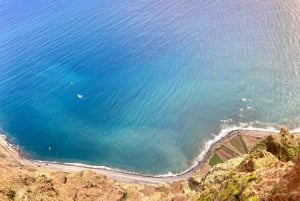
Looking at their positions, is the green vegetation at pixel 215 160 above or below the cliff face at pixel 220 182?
above

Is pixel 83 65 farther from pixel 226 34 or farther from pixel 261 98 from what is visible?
pixel 261 98

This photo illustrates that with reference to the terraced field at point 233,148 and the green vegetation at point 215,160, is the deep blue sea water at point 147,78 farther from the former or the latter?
the green vegetation at point 215,160

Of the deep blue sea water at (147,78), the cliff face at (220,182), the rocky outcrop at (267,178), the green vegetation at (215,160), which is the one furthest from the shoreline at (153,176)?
the rocky outcrop at (267,178)

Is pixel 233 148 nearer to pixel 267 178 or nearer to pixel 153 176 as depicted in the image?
pixel 153 176

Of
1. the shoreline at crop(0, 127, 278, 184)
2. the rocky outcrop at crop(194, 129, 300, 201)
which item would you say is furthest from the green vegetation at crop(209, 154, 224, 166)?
the rocky outcrop at crop(194, 129, 300, 201)

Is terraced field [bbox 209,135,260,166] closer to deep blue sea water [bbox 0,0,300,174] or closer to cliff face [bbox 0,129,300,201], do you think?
cliff face [bbox 0,129,300,201]

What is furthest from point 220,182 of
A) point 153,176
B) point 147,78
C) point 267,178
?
point 147,78
